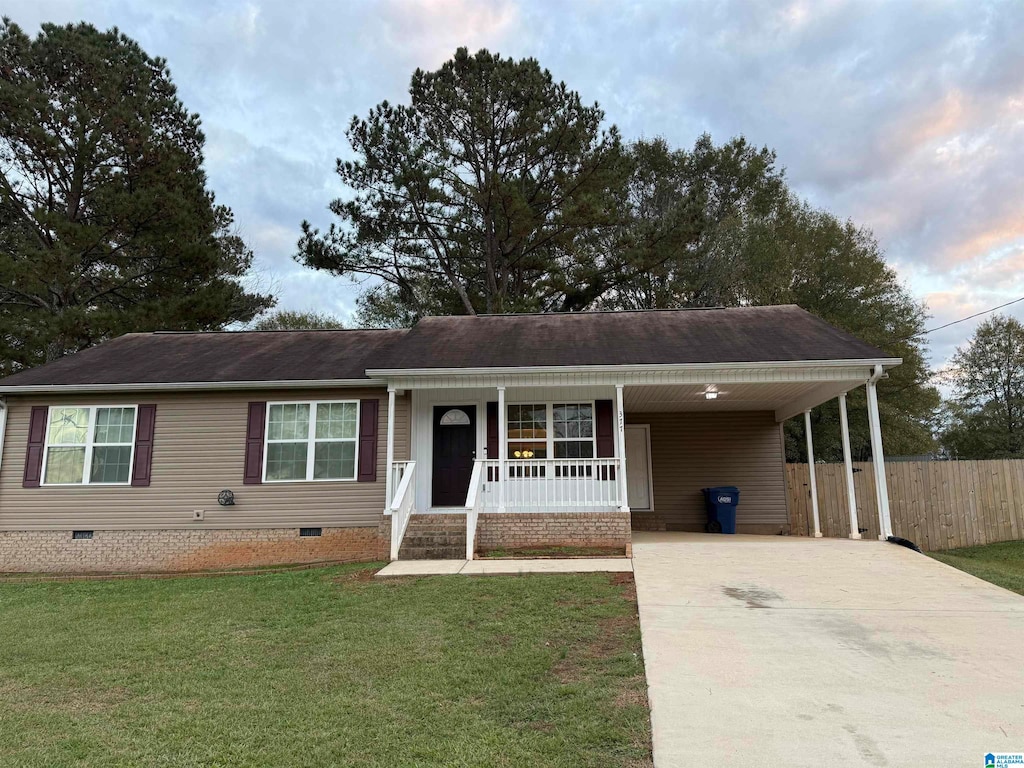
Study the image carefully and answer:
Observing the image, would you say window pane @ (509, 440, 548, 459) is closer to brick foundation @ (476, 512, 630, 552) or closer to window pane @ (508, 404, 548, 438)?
window pane @ (508, 404, 548, 438)

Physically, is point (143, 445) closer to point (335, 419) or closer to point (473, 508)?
point (335, 419)

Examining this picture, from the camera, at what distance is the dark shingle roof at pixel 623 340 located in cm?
947

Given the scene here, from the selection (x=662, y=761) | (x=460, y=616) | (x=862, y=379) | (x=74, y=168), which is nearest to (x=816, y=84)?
(x=862, y=379)

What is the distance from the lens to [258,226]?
22875 millimetres

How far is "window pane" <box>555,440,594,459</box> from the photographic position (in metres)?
10.4

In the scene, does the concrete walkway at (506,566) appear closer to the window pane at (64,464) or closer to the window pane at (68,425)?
the window pane at (64,464)

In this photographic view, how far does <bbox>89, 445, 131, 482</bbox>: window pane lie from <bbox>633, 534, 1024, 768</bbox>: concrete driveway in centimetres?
847

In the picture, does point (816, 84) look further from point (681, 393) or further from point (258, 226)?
point (258, 226)

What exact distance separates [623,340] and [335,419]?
499 cm

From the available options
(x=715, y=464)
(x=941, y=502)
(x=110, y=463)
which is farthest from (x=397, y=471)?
(x=941, y=502)

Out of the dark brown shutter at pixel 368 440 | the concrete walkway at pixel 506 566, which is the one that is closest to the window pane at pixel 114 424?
the dark brown shutter at pixel 368 440

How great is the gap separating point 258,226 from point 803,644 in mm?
22973

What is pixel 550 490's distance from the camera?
9312 mm

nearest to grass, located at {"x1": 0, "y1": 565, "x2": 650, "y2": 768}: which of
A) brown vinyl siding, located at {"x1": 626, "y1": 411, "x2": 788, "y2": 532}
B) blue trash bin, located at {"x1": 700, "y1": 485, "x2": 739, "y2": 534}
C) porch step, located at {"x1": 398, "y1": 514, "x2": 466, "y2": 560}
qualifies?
porch step, located at {"x1": 398, "y1": 514, "x2": 466, "y2": 560}
